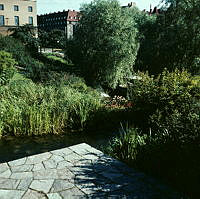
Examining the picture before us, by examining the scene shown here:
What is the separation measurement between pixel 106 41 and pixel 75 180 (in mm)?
9727

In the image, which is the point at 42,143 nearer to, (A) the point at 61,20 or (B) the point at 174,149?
(B) the point at 174,149

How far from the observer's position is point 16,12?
35688 millimetres

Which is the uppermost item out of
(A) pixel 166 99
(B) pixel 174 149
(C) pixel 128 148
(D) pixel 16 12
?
(D) pixel 16 12

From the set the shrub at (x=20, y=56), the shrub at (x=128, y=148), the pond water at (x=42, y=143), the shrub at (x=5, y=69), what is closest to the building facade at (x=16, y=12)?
the shrub at (x=20, y=56)

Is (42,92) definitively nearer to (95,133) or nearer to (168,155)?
(95,133)

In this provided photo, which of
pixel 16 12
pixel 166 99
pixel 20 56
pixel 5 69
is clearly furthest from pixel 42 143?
pixel 16 12

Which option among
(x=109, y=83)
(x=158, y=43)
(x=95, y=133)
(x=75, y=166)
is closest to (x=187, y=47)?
(x=158, y=43)

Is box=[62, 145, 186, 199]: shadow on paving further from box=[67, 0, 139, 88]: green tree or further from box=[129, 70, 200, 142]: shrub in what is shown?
box=[67, 0, 139, 88]: green tree

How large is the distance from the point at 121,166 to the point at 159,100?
3.19 metres

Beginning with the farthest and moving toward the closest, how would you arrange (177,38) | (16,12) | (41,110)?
(16,12) < (177,38) < (41,110)

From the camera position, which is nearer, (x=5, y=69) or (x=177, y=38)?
(x=5, y=69)

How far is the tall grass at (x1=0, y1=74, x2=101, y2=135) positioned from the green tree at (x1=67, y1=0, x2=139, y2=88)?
4880 mm

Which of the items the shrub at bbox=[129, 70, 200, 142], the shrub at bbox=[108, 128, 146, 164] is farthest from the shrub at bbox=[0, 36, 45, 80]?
the shrub at bbox=[108, 128, 146, 164]

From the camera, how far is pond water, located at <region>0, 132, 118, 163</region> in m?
5.00
